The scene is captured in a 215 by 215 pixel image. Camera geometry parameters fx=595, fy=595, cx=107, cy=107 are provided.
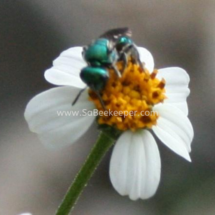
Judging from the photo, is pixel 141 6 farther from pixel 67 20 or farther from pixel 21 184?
pixel 21 184

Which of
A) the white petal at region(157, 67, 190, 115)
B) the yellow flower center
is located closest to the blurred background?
the white petal at region(157, 67, 190, 115)

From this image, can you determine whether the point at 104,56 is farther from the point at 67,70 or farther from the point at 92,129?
the point at 92,129

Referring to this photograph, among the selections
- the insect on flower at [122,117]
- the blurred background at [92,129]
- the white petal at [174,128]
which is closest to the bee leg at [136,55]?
the insect on flower at [122,117]

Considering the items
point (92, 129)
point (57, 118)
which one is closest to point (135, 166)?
point (57, 118)

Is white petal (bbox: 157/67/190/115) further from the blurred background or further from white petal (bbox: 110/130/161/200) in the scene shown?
the blurred background

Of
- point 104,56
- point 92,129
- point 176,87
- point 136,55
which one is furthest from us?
point 92,129

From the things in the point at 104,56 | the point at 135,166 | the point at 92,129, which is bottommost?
the point at 92,129

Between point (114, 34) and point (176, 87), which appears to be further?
point (176, 87)

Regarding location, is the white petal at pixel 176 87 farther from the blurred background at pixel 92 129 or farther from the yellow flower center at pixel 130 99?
the blurred background at pixel 92 129
